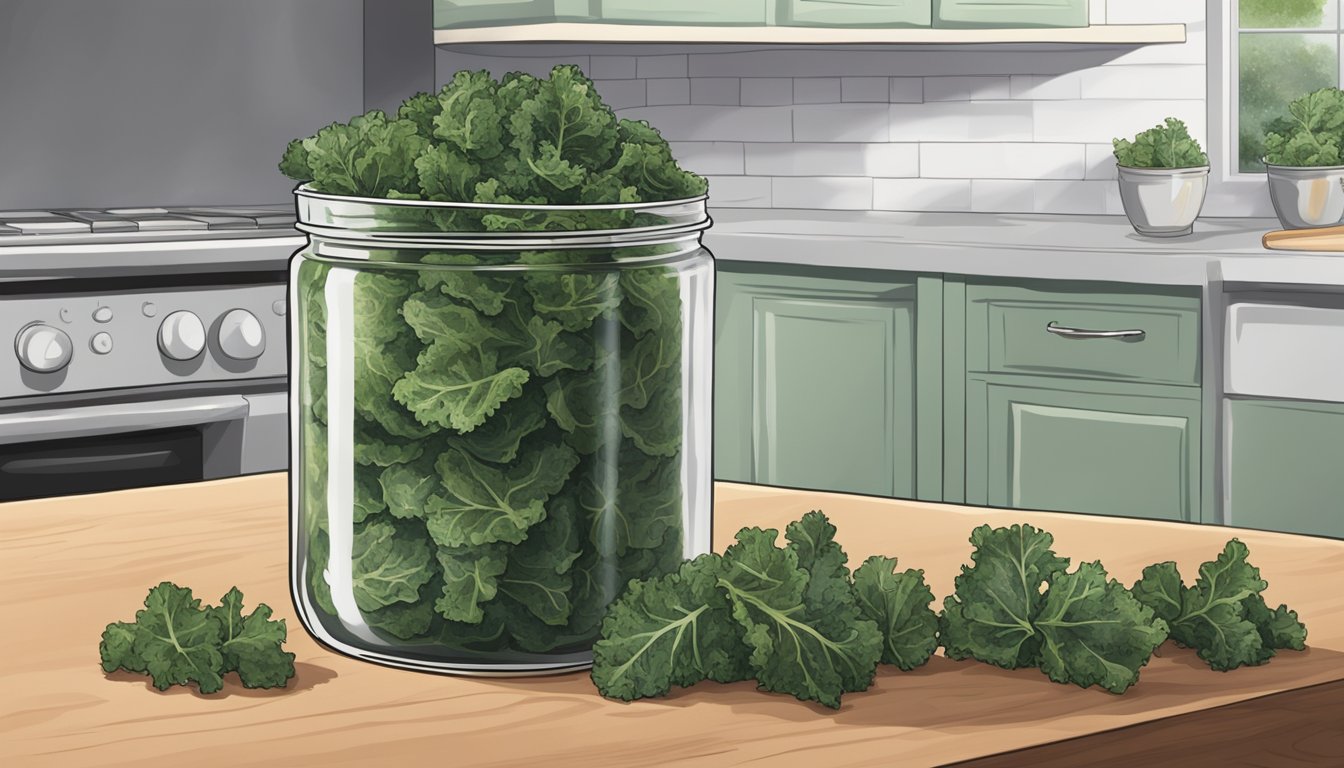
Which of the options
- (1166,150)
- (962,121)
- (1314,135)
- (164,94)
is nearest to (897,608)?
(1166,150)

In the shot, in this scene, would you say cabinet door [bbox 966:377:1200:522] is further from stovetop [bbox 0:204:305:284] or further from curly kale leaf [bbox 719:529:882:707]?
curly kale leaf [bbox 719:529:882:707]

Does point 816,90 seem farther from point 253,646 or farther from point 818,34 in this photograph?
point 253,646

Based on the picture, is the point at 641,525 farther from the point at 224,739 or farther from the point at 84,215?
the point at 84,215

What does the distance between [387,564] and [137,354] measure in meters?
2.06

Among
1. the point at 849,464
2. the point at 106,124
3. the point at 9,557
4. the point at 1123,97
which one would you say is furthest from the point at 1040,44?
the point at 9,557

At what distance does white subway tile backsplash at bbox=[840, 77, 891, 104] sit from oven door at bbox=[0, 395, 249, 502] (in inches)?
65.5

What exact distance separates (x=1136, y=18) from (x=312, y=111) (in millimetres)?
1786

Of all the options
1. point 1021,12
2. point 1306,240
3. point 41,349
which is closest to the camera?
point 41,349

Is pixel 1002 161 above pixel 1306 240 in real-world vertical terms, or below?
above

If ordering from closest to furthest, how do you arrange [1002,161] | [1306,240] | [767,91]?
[1306,240] → [1002,161] → [767,91]

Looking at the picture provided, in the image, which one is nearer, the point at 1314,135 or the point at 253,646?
the point at 253,646

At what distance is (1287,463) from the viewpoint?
2602 mm

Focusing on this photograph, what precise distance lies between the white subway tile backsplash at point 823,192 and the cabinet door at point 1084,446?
3.09 ft

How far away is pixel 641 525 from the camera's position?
68cm
